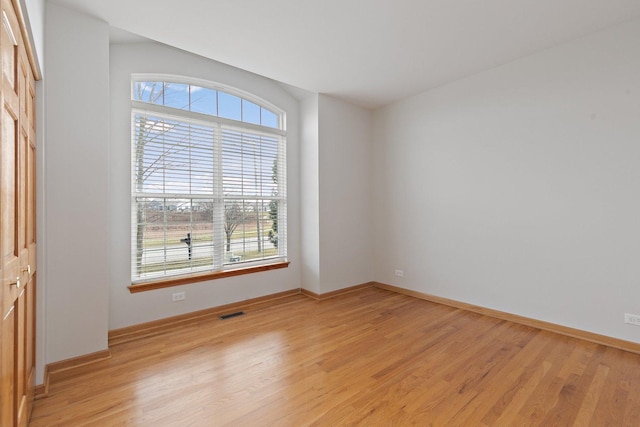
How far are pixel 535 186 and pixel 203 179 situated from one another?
12.6 feet

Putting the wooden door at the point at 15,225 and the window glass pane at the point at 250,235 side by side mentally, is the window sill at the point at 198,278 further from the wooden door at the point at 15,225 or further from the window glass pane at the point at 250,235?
the wooden door at the point at 15,225

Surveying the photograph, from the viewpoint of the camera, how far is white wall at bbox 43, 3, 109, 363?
2.30 meters

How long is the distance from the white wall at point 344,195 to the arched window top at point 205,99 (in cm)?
82

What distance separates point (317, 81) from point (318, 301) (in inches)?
118

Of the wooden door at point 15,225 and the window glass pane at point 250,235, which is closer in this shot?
the wooden door at point 15,225

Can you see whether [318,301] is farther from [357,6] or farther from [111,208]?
[357,6]

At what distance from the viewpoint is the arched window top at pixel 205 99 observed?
3299 millimetres

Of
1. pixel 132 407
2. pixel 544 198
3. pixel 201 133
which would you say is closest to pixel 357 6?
pixel 201 133

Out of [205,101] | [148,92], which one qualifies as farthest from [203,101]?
[148,92]

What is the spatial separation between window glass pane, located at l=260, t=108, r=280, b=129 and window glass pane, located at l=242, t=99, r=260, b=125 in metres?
0.08

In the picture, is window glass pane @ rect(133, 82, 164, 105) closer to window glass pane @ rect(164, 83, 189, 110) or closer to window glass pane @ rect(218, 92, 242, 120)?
window glass pane @ rect(164, 83, 189, 110)

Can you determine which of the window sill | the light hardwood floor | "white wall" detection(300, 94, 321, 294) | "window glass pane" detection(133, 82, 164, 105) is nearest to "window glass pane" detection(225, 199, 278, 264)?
the window sill

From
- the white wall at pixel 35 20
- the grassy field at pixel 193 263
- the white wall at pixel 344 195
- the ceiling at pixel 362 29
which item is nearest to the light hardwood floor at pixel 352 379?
the grassy field at pixel 193 263

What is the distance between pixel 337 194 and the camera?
14.7 feet
